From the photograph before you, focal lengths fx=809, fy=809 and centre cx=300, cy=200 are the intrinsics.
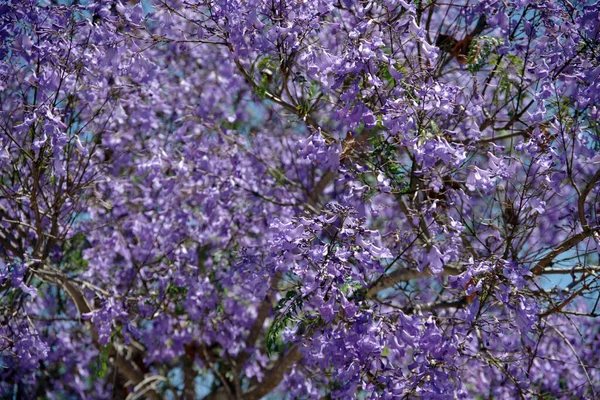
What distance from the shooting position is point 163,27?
4648 millimetres

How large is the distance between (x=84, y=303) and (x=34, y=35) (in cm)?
188

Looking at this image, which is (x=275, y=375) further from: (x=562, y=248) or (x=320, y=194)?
(x=562, y=248)

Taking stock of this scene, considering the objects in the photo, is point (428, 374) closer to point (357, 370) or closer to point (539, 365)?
point (357, 370)

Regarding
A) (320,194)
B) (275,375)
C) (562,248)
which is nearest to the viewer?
(562,248)

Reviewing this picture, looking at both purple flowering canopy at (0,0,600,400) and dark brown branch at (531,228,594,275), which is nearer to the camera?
purple flowering canopy at (0,0,600,400)

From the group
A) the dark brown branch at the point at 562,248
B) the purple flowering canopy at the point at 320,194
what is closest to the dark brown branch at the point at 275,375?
the purple flowering canopy at the point at 320,194

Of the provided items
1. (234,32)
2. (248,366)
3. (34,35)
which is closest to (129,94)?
(34,35)

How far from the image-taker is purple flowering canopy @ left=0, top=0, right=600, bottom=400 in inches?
164

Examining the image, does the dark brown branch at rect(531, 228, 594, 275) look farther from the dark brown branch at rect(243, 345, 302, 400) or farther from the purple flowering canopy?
the dark brown branch at rect(243, 345, 302, 400)

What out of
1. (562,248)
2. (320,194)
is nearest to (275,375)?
(320,194)

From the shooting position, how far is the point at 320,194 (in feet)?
23.9

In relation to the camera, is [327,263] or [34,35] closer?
[327,263]

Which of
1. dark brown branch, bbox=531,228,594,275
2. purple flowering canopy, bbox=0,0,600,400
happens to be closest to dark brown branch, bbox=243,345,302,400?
purple flowering canopy, bbox=0,0,600,400

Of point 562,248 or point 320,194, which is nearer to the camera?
point 562,248
